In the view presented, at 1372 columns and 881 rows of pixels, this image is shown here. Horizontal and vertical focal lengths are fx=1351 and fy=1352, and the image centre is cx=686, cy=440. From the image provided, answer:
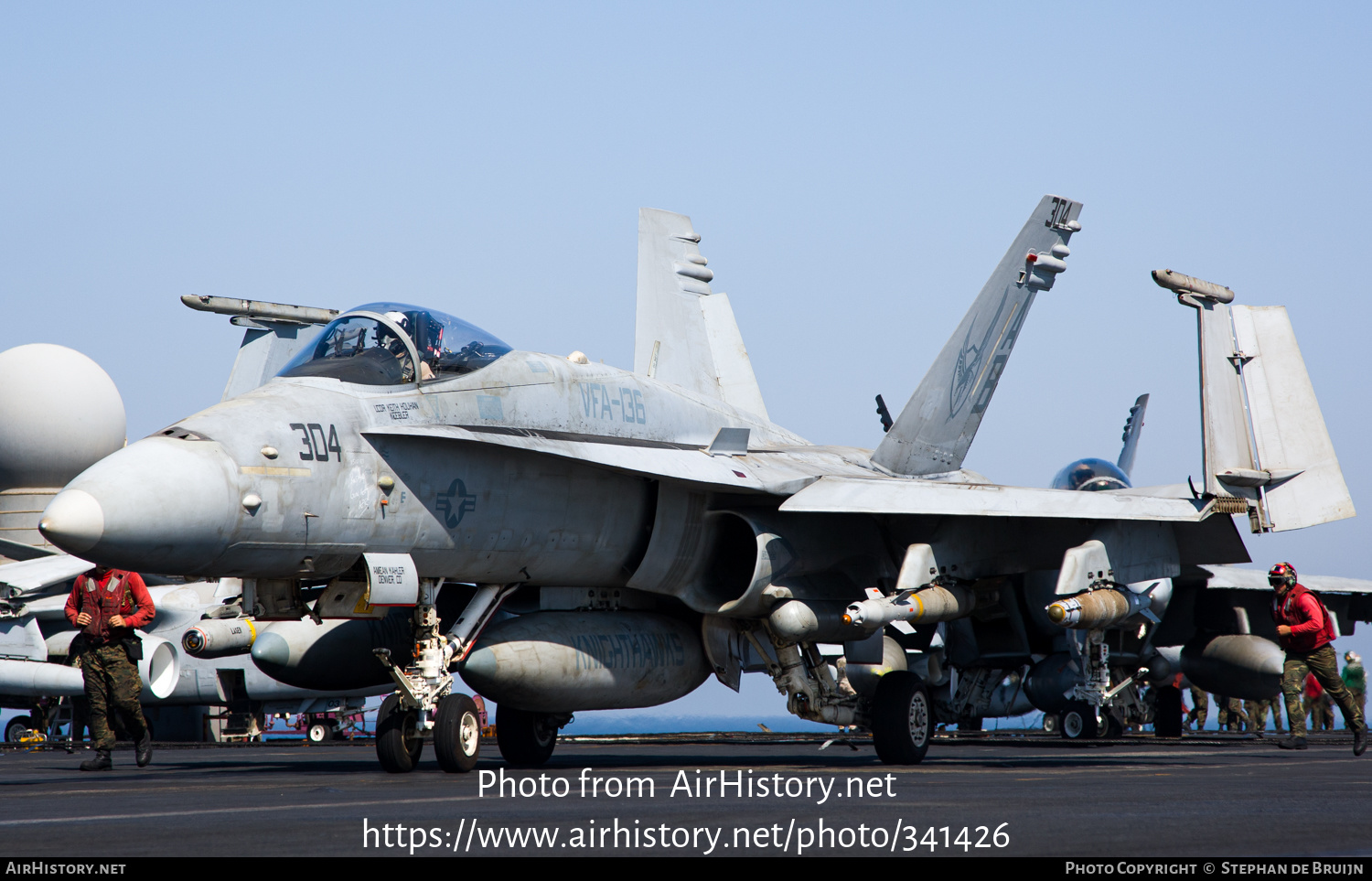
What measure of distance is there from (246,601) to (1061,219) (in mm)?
8532

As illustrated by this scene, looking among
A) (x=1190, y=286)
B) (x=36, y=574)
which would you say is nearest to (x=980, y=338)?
(x=1190, y=286)

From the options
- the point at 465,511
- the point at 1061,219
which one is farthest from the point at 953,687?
the point at 465,511

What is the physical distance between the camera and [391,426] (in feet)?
29.0

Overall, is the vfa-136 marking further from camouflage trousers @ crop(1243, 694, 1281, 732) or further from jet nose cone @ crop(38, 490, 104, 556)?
camouflage trousers @ crop(1243, 694, 1281, 732)

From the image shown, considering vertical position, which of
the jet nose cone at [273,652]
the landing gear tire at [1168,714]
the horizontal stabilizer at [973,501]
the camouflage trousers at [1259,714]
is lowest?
the camouflage trousers at [1259,714]

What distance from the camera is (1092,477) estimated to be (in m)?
18.3

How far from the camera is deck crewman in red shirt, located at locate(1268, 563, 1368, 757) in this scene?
12.2 m

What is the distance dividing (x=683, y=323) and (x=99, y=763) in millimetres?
7374

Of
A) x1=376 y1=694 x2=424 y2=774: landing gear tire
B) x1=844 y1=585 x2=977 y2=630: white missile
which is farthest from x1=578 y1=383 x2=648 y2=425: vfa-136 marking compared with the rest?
x1=376 y1=694 x2=424 y2=774: landing gear tire

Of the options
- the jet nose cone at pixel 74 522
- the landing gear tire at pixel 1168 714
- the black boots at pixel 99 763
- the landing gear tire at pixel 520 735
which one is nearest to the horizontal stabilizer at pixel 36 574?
the black boots at pixel 99 763

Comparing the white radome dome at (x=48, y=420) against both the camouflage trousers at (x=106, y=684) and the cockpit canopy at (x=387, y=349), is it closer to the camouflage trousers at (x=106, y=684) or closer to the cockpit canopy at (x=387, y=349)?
the camouflage trousers at (x=106, y=684)

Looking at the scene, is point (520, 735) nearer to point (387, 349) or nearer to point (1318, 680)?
point (387, 349)

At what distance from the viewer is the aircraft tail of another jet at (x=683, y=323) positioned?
14.4 m

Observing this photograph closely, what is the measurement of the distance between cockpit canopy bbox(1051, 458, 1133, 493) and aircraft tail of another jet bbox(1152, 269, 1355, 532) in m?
6.59
